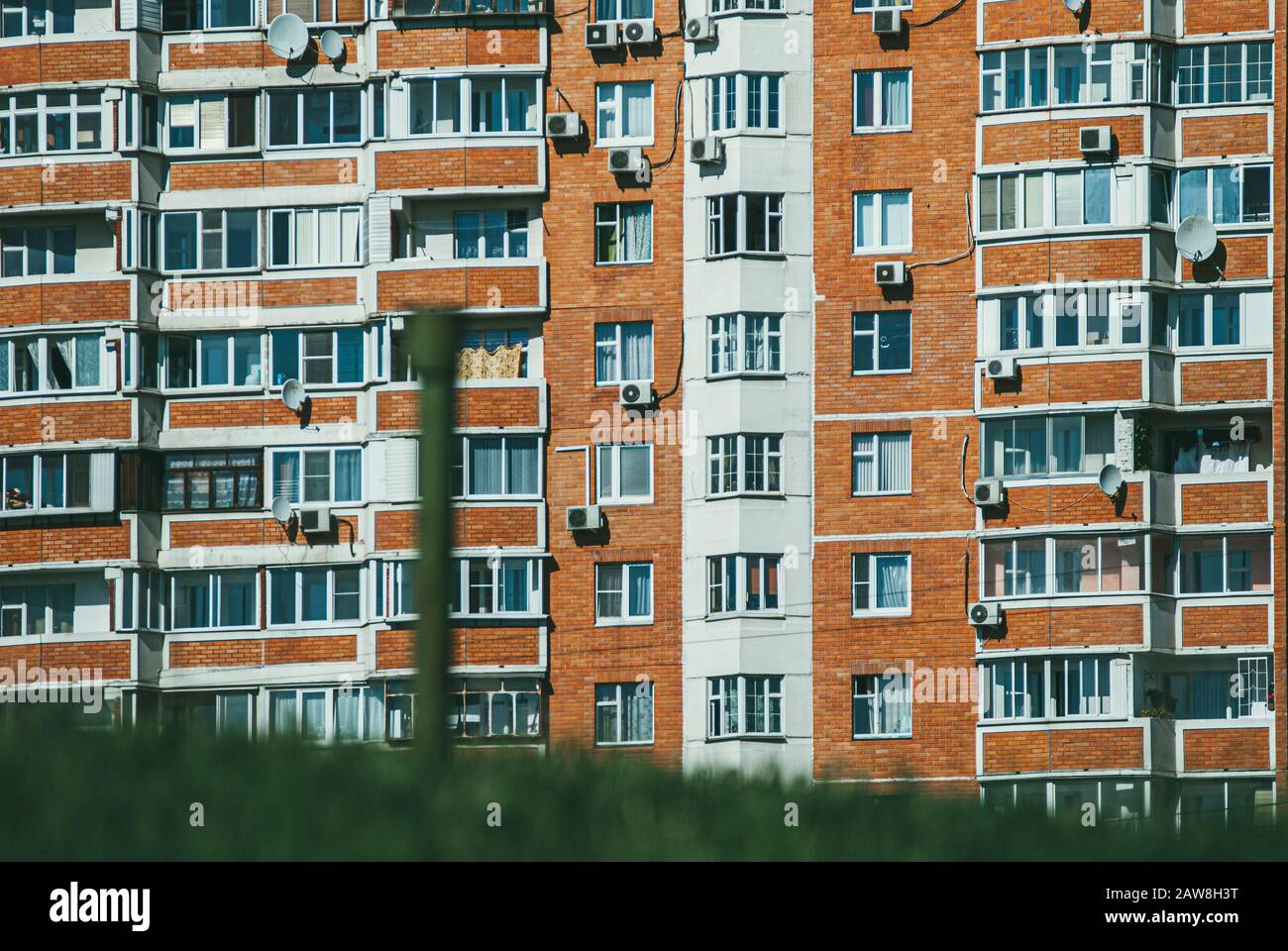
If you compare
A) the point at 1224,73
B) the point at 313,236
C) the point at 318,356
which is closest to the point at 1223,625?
the point at 1224,73

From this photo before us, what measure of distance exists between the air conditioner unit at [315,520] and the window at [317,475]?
578mm

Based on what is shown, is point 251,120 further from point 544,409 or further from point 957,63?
point 957,63

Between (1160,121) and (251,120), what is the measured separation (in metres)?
19.4

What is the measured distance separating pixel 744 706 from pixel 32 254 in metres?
18.7

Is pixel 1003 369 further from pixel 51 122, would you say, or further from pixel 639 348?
pixel 51 122

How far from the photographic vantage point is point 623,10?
60125mm

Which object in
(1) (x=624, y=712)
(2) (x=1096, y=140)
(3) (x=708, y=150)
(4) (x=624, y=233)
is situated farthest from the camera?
(4) (x=624, y=233)

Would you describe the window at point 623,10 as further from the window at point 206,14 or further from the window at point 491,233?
the window at point 206,14

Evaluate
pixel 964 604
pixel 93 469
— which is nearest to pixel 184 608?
pixel 93 469

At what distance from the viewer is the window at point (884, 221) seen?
192 feet

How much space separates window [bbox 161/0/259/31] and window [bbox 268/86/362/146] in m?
2.03

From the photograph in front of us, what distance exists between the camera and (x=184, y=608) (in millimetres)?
60312

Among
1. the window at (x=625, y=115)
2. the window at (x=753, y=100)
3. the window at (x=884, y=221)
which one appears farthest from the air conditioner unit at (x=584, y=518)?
the window at (x=753, y=100)

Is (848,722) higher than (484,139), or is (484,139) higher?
(484,139)
